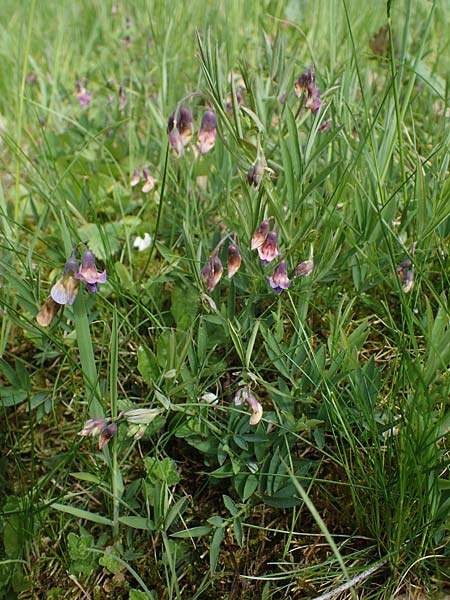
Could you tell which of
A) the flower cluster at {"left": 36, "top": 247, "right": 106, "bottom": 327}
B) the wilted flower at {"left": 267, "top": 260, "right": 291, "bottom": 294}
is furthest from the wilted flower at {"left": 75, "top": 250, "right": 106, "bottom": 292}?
the wilted flower at {"left": 267, "top": 260, "right": 291, "bottom": 294}

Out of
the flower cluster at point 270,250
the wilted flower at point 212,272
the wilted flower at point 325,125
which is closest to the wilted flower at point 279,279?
the flower cluster at point 270,250

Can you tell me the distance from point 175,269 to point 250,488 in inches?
21.7

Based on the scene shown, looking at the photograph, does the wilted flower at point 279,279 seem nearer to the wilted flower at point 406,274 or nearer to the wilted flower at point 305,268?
the wilted flower at point 305,268

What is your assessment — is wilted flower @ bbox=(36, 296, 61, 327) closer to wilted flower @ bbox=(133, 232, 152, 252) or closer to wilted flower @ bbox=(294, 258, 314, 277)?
wilted flower @ bbox=(294, 258, 314, 277)

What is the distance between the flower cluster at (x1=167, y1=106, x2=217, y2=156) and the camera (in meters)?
1.34

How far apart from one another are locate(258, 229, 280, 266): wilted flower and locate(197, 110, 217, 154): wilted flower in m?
0.30

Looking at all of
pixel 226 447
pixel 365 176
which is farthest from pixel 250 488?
pixel 365 176

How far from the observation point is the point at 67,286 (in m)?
1.17

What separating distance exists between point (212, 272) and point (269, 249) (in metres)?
0.13

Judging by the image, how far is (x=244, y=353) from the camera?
1.21 m

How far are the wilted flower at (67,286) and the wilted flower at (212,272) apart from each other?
0.86 ft

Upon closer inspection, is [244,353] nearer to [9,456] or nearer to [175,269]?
[175,269]

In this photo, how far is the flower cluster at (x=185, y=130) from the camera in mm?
1344

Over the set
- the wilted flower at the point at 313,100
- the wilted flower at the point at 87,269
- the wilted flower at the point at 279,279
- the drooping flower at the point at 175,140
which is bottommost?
the wilted flower at the point at 279,279
